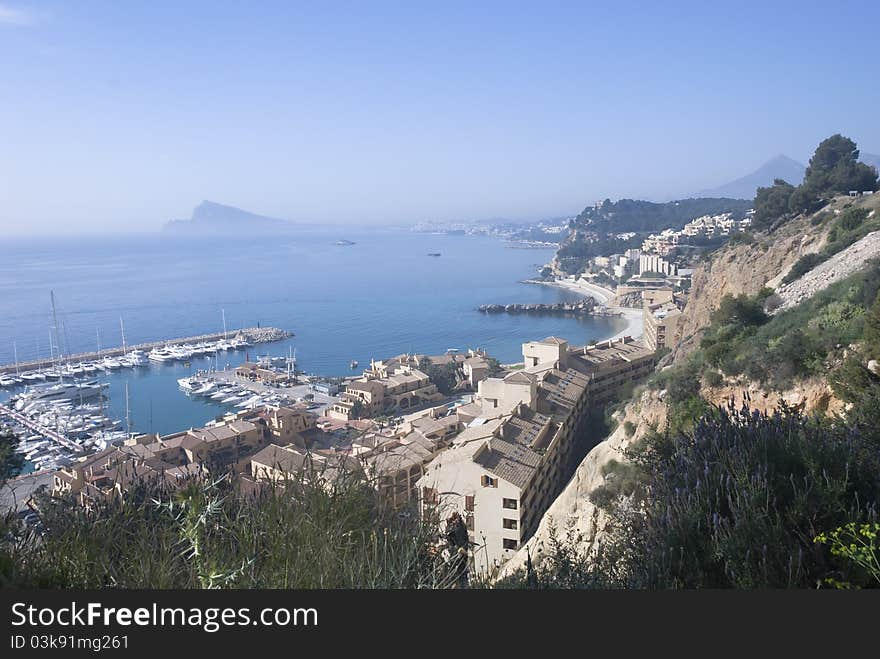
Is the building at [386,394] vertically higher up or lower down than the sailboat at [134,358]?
higher up

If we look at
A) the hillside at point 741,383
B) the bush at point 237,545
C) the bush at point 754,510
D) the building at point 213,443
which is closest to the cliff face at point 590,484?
the hillside at point 741,383

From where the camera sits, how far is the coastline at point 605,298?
117ft

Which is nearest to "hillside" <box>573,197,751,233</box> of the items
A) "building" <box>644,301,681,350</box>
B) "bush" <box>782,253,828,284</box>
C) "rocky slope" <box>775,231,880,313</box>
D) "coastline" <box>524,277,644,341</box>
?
"coastline" <box>524,277,644,341</box>

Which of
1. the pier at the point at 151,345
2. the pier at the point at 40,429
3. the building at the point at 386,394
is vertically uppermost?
the building at the point at 386,394

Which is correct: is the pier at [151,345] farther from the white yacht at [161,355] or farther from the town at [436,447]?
the town at [436,447]

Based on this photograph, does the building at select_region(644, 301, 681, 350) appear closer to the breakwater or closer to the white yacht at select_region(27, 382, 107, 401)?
the breakwater

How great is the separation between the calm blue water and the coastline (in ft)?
4.64

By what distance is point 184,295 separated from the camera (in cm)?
5891

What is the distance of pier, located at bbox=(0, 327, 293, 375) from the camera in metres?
32.1

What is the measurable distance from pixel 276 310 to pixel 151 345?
1424cm

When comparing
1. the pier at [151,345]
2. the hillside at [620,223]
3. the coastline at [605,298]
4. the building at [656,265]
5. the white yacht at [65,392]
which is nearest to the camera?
the white yacht at [65,392]

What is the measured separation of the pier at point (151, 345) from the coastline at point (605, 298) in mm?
20996

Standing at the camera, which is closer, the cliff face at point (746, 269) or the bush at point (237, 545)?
the bush at point (237, 545)

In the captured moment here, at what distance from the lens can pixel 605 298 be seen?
5016cm
